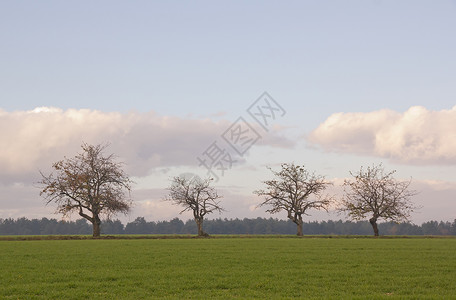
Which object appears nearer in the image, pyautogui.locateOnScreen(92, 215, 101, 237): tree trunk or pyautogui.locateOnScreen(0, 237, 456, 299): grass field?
pyautogui.locateOnScreen(0, 237, 456, 299): grass field

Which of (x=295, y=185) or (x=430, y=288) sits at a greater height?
(x=295, y=185)

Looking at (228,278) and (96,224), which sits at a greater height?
(96,224)

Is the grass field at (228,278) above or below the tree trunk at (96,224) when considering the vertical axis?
below

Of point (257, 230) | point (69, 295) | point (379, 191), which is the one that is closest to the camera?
point (69, 295)

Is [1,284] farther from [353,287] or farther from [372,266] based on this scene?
[372,266]

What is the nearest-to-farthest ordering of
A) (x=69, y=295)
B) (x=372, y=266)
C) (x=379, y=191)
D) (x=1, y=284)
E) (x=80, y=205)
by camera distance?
(x=69, y=295), (x=1, y=284), (x=372, y=266), (x=80, y=205), (x=379, y=191)

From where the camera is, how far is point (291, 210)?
83.5 metres

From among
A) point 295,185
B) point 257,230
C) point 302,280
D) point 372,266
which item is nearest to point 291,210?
point 295,185

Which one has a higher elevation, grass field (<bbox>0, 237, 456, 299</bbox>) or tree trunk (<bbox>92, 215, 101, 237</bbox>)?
tree trunk (<bbox>92, 215, 101, 237</bbox>)

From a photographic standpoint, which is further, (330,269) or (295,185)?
(295,185)

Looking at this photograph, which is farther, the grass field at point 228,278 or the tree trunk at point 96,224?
the tree trunk at point 96,224

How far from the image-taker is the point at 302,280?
1888 centimetres

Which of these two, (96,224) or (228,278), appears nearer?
(228,278)

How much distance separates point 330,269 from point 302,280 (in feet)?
14.0
